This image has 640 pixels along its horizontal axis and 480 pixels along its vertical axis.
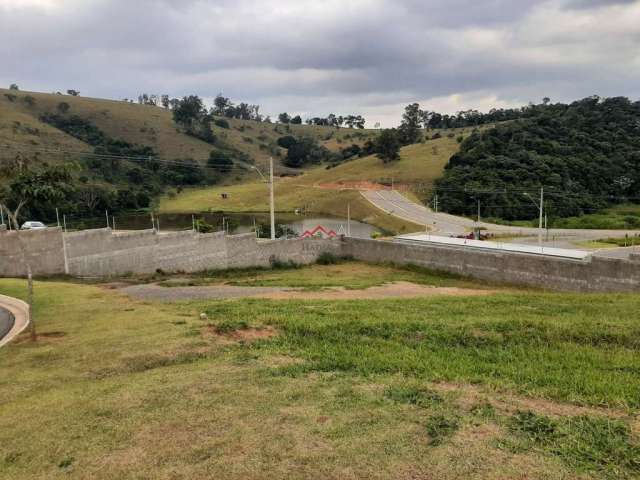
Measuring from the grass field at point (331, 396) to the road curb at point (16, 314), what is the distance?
95cm

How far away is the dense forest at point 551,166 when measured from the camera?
67.3m

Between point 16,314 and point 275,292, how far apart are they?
33.7 ft

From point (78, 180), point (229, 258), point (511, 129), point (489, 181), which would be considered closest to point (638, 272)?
point (229, 258)

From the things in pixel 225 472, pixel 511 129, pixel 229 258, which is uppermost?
pixel 511 129

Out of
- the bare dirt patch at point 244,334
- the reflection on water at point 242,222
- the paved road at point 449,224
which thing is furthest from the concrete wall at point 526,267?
the reflection on water at point 242,222

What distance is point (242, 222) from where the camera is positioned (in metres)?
77.3

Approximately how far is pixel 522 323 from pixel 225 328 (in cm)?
777

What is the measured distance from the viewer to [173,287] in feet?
83.2

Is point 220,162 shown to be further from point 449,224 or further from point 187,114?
point 449,224

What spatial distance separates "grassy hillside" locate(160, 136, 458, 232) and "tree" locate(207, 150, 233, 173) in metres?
10.4

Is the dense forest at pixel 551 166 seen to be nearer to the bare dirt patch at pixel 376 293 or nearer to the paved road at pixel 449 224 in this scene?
the paved road at pixel 449 224

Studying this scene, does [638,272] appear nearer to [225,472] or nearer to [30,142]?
[225,472]

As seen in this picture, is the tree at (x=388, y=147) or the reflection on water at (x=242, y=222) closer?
the reflection on water at (x=242, y=222)

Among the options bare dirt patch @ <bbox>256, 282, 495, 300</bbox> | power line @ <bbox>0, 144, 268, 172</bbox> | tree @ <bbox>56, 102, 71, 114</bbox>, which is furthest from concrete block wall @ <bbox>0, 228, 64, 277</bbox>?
tree @ <bbox>56, 102, 71, 114</bbox>
